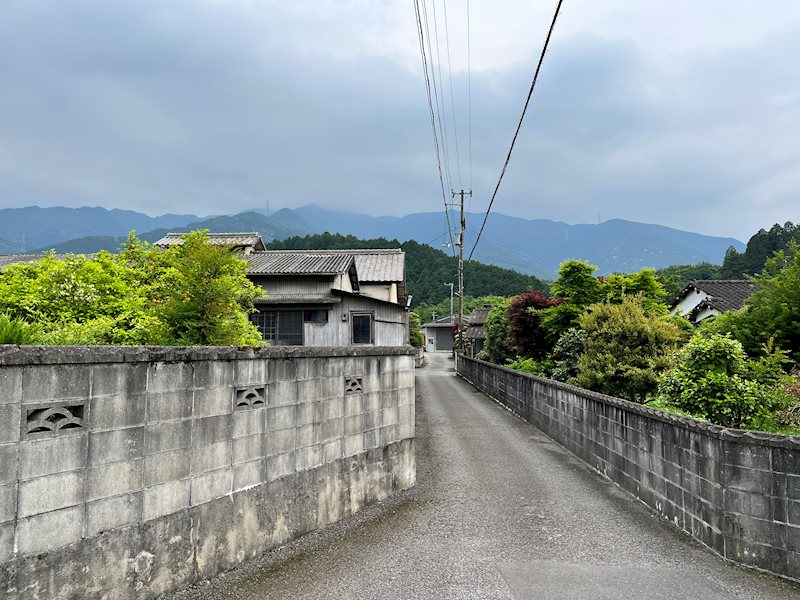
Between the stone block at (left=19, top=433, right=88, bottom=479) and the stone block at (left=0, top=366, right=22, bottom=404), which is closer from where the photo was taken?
the stone block at (left=0, top=366, right=22, bottom=404)

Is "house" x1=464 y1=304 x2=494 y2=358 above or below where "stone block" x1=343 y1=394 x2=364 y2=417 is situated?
above

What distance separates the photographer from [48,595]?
3.66 metres

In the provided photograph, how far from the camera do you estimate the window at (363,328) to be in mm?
20469

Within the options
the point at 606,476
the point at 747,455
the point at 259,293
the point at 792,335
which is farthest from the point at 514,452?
the point at 792,335

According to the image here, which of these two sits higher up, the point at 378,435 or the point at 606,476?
the point at 378,435

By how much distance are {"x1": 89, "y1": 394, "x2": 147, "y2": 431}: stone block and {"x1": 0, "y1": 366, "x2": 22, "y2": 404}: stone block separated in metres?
0.55

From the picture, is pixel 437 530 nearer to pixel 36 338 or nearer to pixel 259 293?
pixel 36 338

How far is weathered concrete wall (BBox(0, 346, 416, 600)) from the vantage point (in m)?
3.59

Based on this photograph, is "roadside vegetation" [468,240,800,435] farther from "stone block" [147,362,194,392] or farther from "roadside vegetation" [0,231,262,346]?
"roadside vegetation" [0,231,262,346]

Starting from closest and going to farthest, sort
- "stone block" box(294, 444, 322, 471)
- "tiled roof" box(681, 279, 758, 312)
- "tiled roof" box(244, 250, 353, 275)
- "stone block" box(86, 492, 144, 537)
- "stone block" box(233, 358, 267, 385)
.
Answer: "stone block" box(86, 492, 144, 537)
"stone block" box(233, 358, 267, 385)
"stone block" box(294, 444, 322, 471)
"tiled roof" box(244, 250, 353, 275)
"tiled roof" box(681, 279, 758, 312)

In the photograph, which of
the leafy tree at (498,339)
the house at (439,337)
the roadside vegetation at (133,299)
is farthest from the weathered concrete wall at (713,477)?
the house at (439,337)

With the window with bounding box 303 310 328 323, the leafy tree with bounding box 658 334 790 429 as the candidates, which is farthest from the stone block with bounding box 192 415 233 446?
the window with bounding box 303 310 328 323

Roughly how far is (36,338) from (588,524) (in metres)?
7.06

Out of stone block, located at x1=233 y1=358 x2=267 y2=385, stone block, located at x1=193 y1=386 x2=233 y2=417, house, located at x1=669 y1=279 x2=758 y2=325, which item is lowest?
stone block, located at x1=193 y1=386 x2=233 y2=417
